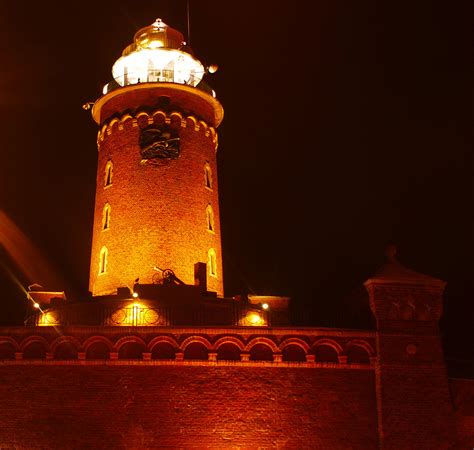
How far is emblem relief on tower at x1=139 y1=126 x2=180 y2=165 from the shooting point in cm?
2788

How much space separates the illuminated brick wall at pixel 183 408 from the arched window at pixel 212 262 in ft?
25.0

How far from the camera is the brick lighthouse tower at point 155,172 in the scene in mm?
26656

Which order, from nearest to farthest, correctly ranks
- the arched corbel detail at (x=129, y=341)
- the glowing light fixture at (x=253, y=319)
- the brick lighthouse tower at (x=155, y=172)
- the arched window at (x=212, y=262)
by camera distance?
the arched corbel detail at (x=129, y=341) < the glowing light fixture at (x=253, y=319) < the brick lighthouse tower at (x=155, y=172) < the arched window at (x=212, y=262)

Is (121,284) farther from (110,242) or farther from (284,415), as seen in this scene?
(284,415)

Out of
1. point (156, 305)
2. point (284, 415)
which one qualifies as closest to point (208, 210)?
point (156, 305)

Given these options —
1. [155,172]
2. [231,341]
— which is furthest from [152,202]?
[231,341]

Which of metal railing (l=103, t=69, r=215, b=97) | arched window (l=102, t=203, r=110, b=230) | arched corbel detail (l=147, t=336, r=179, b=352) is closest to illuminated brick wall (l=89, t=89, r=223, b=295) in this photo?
arched window (l=102, t=203, r=110, b=230)

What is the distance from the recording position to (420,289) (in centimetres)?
2134

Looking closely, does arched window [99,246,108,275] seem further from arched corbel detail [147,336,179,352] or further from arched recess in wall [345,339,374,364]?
arched recess in wall [345,339,374,364]

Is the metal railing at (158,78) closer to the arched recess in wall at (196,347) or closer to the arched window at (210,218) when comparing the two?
the arched window at (210,218)

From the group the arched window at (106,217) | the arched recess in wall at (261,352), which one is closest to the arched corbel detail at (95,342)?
the arched recess in wall at (261,352)

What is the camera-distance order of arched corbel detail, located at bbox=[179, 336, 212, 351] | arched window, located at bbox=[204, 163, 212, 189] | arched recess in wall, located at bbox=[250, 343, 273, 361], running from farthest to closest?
arched window, located at bbox=[204, 163, 212, 189] < arched recess in wall, located at bbox=[250, 343, 273, 361] < arched corbel detail, located at bbox=[179, 336, 212, 351]

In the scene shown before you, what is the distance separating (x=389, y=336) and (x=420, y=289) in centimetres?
182

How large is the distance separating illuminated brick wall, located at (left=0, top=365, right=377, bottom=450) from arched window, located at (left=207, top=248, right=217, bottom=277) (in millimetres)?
7625
